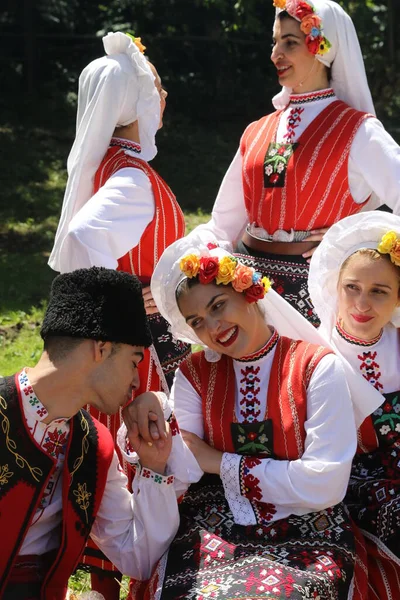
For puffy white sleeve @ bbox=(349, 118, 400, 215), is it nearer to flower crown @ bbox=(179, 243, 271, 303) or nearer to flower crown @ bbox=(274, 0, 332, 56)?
flower crown @ bbox=(274, 0, 332, 56)

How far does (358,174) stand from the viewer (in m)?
3.89

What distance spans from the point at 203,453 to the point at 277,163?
154 centimetres

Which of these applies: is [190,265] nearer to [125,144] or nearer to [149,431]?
[149,431]

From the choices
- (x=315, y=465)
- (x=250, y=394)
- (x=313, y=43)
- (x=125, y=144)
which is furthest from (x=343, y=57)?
(x=315, y=465)

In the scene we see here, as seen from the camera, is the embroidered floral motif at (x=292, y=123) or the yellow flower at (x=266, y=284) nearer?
the yellow flower at (x=266, y=284)

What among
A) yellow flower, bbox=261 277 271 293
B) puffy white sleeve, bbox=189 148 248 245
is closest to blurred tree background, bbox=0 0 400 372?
puffy white sleeve, bbox=189 148 248 245

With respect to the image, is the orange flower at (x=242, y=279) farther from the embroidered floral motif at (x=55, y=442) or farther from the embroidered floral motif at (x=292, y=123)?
the embroidered floral motif at (x=292, y=123)

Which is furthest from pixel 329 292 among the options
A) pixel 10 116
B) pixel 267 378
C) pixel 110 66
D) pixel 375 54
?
pixel 375 54

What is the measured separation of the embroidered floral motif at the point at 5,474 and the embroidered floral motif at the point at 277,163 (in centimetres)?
190

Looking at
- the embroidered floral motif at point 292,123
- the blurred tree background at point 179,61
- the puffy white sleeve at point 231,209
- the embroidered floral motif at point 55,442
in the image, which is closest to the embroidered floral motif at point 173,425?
the embroidered floral motif at point 55,442

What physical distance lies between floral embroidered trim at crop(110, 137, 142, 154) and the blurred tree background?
8.06 meters

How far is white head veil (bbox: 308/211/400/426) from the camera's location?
3.23 metres

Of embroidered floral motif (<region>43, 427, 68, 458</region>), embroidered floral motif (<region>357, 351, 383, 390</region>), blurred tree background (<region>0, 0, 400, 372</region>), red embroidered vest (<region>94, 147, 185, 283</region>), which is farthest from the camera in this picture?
blurred tree background (<region>0, 0, 400, 372</region>)

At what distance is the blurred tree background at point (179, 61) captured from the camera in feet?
40.1
